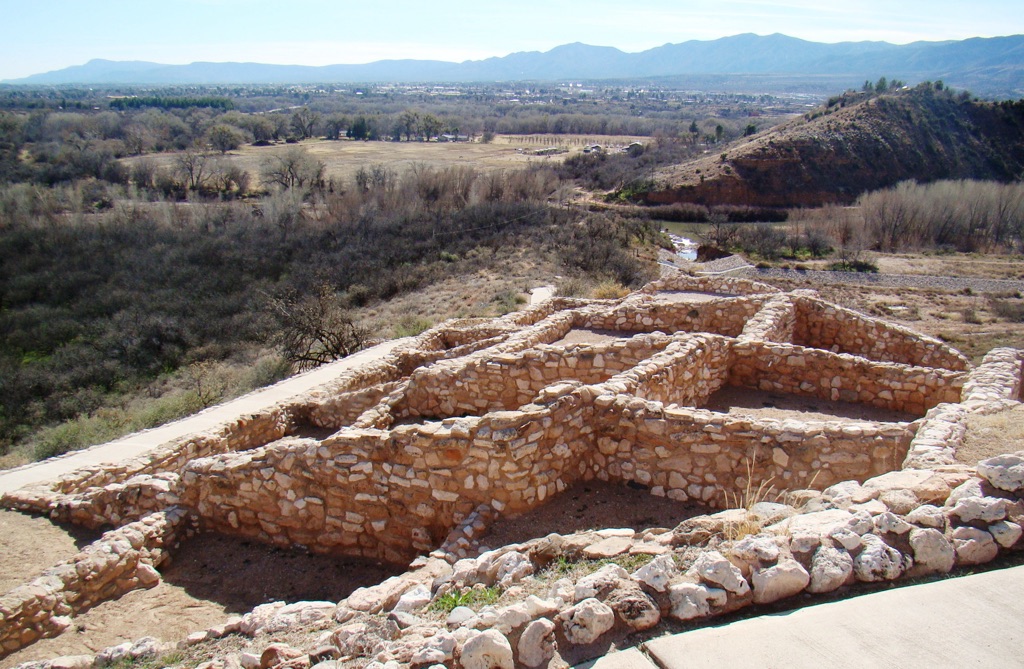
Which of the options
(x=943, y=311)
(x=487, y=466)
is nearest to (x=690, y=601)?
(x=487, y=466)

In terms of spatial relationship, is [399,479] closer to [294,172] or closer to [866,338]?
[866,338]

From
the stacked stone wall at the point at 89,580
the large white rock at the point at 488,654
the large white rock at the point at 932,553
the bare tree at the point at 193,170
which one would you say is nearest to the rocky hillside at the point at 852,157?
the bare tree at the point at 193,170

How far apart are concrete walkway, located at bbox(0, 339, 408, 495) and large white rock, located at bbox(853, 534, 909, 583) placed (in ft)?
27.8

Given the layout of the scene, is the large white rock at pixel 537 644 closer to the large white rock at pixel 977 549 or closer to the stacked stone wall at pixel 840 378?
the large white rock at pixel 977 549

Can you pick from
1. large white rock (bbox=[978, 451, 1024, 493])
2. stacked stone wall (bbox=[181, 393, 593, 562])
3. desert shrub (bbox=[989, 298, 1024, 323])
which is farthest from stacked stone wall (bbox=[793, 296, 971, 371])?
desert shrub (bbox=[989, 298, 1024, 323])

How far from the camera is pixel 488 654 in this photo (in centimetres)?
316

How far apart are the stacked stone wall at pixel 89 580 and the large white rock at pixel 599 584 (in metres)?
4.95

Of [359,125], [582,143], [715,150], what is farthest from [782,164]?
[359,125]

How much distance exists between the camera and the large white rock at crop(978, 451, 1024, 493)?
12.8 ft

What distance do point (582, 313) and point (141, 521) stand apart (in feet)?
26.4

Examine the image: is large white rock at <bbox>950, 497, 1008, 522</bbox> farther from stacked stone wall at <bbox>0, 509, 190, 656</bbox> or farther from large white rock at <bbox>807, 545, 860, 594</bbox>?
stacked stone wall at <bbox>0, 509, 190, 656</bbox>

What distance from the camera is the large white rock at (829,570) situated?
3.40 meters

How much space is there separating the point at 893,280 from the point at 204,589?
116 ft

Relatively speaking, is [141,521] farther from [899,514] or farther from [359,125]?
[359,125]
